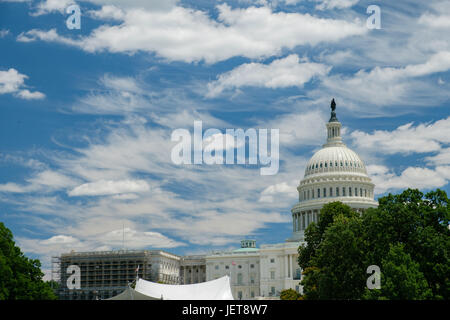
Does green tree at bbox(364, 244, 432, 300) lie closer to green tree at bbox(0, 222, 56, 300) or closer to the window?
green tree at bbox(0, 222, 56, 300)

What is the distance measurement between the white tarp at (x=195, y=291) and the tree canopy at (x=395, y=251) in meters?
12.4

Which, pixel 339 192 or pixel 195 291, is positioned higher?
pixel 339 192

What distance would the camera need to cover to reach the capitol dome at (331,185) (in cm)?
18138

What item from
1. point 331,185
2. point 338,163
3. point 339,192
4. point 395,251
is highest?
point 338,163

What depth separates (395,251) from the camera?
6306cm

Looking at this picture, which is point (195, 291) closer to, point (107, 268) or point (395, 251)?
point (395, 251)

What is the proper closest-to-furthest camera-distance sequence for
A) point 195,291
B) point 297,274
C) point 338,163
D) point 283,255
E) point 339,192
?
point 195,291 → point 297,274 → point 339,192 → point 283,255 → point 338,163

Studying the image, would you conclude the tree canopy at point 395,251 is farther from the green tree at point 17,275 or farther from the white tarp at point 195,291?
the green tree at point 17,275

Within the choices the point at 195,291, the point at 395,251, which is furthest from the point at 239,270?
the point at 395,251

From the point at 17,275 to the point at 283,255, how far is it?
374ft

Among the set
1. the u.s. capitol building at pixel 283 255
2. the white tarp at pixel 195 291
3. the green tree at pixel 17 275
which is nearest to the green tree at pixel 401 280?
the white tarp at pixel 195 291

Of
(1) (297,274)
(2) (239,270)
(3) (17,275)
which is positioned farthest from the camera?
(2) (239,270)
